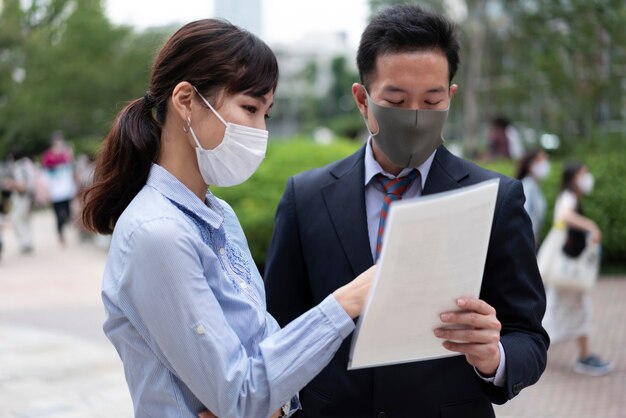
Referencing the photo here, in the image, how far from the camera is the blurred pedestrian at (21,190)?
506 inches

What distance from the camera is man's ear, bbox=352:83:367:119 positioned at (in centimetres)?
226

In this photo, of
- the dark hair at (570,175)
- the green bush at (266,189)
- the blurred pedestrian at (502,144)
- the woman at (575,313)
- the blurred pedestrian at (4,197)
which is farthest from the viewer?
the blurred pedestrian at (502,144)

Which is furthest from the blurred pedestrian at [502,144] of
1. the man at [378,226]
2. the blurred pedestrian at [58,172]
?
the man at [378,226]

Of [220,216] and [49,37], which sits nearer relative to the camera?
[220,216]

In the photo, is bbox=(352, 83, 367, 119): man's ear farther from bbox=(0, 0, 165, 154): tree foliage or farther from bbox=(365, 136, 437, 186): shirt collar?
bbox=(0, 0, 165, 154): tree foliage

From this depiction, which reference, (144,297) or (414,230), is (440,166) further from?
(144,297)

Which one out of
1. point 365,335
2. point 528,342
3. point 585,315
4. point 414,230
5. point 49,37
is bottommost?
point 49,37

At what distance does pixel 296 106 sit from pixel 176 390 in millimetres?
63498

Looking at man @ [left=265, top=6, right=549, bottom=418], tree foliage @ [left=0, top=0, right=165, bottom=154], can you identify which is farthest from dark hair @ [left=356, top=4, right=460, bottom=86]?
tree foliage @ [left=0, top=0, right=165, bottom=154]

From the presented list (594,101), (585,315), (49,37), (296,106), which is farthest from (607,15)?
(296,106)

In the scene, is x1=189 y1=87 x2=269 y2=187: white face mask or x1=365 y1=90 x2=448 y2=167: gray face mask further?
x1=365 y1=90 x2=448 y2=167: gray face mask

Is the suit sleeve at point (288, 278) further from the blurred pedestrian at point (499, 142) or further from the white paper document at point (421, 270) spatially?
the blurred pedestrian at point (499, 142)

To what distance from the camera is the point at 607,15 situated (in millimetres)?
13609

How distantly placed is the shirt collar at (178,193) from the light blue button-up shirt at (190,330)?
5 centimetres
